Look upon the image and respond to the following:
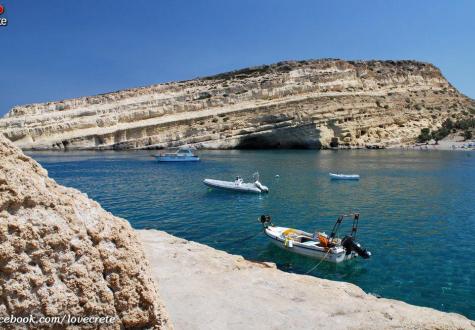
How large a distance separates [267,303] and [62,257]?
18.3 feet

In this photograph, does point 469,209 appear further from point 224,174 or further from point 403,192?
point 224,174

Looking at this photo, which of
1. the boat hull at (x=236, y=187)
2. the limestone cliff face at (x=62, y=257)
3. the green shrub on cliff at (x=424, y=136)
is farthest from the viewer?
the green shrub on cliff at (x=424, y=136)

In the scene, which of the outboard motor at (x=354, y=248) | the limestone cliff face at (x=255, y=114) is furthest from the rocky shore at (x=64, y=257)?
the limestone cliff face at (x=255, y=114)

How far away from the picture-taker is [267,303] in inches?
318

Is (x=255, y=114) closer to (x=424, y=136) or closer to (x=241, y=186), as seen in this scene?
(x=424, y=136)

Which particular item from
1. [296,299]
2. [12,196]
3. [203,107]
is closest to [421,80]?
[203,107]

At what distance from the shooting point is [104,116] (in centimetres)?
7744

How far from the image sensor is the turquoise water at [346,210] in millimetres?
12477

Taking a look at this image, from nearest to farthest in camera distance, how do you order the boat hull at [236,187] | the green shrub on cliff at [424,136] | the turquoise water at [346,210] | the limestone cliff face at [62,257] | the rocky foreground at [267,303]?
the limestone cliff face at [62,257]
the rocky foreground at [267,303]
the turquoise water at [346,210]
the boat hull at [236,187]
the green shrub on cliff at [424,136]

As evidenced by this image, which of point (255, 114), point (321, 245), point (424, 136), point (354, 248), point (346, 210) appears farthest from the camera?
point (424, 136)

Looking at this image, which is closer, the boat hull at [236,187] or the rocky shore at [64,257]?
the rocky shore at [64,257]

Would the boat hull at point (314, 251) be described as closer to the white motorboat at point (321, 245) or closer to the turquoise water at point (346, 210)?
the white motorboat at point (321, 245)

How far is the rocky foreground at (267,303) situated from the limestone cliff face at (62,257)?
3.27m

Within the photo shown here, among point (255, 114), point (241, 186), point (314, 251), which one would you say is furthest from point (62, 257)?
point (255, 114)
